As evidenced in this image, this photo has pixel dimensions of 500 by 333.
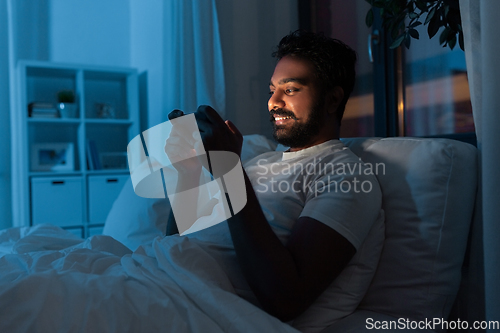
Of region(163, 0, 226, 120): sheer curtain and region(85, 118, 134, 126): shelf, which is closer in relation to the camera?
region(163, 0, 226, 120): sheer curtain

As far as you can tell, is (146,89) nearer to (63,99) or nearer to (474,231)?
(63,99)

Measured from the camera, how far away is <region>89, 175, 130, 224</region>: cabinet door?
2850 millimetres

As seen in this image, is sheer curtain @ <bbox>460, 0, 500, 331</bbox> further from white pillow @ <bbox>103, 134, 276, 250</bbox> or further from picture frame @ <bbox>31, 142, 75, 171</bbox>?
picture frame @ <bbox>31, 142, 75, 171</bbox>

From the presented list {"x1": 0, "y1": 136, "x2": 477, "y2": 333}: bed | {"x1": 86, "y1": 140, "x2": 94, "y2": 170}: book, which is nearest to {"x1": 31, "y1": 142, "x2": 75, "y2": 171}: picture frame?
{"x1": 86, "y1": 140, "x2": 94, "y2": 170}: book

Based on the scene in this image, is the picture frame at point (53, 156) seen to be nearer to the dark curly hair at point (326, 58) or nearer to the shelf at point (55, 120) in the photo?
the shelf at point (55, 120)

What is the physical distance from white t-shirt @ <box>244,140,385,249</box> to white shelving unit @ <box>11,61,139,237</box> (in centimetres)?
197

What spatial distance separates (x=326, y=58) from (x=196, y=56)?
149 cm

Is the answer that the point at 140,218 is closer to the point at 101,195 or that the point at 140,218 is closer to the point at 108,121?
the point at 101,195

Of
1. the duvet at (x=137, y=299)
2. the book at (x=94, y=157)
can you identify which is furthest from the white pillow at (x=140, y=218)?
the book at (x=94, y=157)

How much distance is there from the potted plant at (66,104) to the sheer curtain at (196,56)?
82cm

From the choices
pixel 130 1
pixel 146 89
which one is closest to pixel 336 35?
pixel 146 89

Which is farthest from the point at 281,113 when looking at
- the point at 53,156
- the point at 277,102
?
the point at 53,156

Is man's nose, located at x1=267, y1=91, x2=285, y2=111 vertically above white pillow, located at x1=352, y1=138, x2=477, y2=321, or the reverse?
man's nose, located at x1=267, y1=91, x2=285, y2=111

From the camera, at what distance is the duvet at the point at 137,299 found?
70 cm
